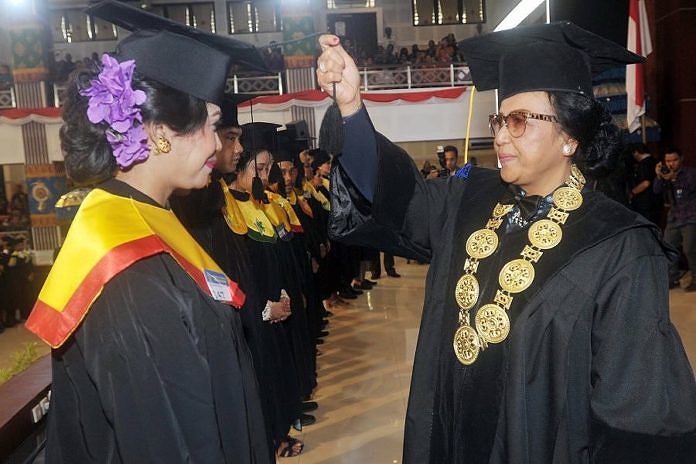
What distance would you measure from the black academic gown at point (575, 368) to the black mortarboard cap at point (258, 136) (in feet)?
7.99

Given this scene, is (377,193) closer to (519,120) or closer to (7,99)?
(519,120)

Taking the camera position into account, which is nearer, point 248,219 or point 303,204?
point 248,219

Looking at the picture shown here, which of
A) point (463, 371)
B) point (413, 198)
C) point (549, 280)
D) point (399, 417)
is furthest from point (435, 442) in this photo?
point (399, 417)

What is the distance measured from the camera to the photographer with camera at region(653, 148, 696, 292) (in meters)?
7.63

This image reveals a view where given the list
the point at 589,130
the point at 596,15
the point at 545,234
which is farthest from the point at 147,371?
the point at 596,15

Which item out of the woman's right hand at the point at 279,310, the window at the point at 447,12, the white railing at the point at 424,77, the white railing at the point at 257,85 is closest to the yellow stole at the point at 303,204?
the woman's right hand at the point at 279,310

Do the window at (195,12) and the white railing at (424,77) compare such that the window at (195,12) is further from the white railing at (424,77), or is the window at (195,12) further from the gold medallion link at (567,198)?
the gold medallion link at (567,198)

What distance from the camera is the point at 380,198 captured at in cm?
187

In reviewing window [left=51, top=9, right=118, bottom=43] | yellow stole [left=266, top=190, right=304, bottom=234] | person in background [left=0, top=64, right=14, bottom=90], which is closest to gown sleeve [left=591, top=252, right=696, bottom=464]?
yellow stole [left=266, top=190, right=304, bottom=234]

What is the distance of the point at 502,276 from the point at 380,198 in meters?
0.41

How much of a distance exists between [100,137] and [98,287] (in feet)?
1.16

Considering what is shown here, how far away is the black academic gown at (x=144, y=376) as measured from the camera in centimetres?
131

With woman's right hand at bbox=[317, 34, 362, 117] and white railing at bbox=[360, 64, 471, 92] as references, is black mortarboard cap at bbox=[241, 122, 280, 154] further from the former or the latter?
white railing at bbox=[360, 64, 471, 92]

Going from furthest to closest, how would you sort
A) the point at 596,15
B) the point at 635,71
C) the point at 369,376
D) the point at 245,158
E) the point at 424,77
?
the point at 424,77 < the point at 635,71 < the point at 369,376 < the point at 596,15 < the point at 245,158
